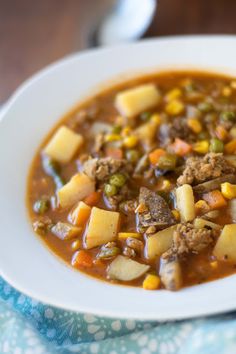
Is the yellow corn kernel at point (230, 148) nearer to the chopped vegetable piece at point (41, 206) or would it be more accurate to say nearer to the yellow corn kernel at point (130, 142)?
the yellow corn kernel at point (130, 142)

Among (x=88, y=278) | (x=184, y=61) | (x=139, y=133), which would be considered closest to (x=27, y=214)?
(x=88, y=278)

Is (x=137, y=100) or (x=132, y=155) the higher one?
(x=137, y=100)

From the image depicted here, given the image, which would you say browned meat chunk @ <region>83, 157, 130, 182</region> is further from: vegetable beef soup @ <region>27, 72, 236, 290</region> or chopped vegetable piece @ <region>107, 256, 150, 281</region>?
chopped vegetable piece @ <region>107, 256, 150, 281</region>

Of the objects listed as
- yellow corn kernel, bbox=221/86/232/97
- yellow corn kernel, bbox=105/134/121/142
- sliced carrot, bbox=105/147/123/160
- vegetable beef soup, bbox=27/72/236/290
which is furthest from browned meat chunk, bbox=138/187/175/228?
yellow corn kernel, bbox=221/86/232/97

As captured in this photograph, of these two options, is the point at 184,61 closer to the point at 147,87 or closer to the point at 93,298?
the point at 147,87

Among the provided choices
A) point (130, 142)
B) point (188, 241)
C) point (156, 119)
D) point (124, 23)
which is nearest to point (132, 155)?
point (130, 142)

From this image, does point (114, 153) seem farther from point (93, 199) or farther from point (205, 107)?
point (205, 107)
